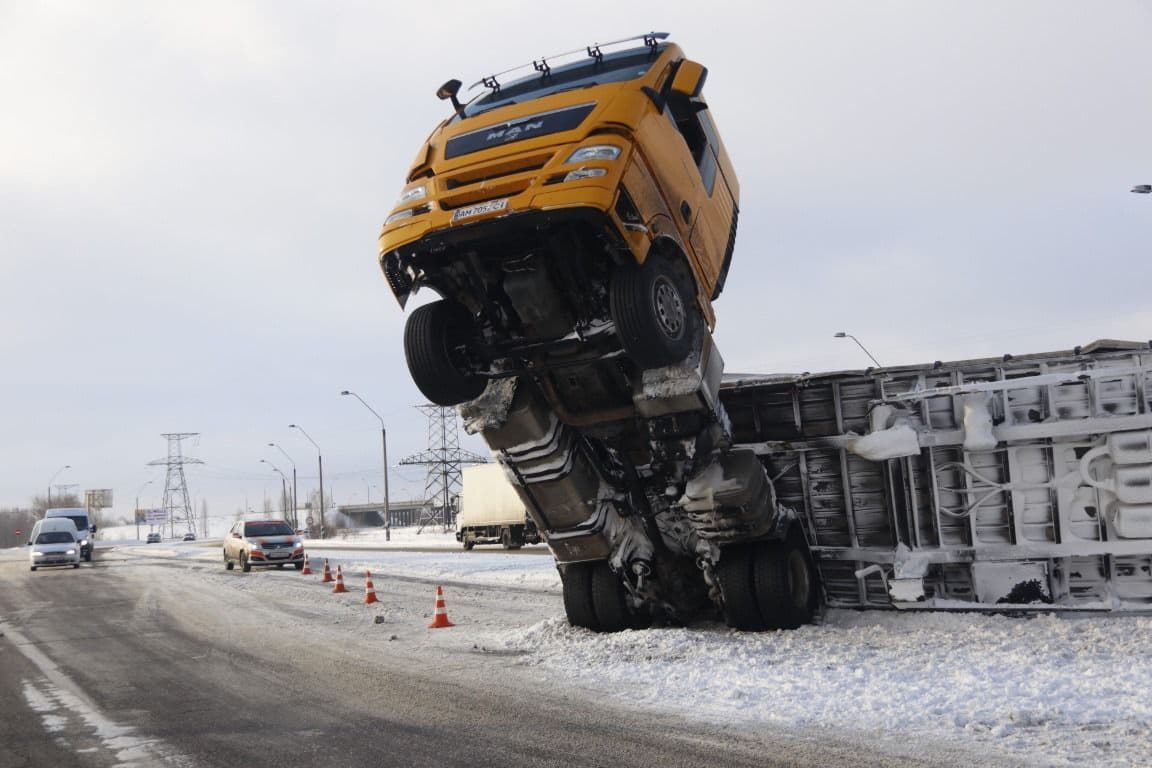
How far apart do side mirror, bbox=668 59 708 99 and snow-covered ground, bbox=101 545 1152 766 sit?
422 centimetres

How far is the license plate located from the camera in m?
5.98

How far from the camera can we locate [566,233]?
631 centimetres

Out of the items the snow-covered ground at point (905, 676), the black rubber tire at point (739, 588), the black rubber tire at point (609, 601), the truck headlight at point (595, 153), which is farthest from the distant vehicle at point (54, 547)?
the truck headlight at point (595, 153)

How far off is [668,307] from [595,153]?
1.21 m

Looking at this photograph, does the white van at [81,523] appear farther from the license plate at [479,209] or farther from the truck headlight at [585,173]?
the truck headlight at [585,173]

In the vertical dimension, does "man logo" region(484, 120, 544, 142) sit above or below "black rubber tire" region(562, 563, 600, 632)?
above

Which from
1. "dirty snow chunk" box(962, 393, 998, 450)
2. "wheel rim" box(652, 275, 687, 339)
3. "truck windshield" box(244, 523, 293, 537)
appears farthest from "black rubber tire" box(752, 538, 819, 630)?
"truck windshield" box(244, 523, 293, 537)

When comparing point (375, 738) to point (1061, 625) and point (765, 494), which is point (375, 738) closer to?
point (765, 494)

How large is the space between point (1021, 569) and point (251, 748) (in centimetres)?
620

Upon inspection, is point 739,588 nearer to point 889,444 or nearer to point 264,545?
point 889,444

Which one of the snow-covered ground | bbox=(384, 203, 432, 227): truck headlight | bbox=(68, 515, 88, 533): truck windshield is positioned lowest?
the snow-covered ground

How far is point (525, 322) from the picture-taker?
6.88 m

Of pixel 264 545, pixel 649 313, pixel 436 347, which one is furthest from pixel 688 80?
pixel 264 545

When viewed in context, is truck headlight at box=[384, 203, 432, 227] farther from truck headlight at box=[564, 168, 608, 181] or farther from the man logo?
Answer: truck headlight at box=[564, 168, 608, 181]
